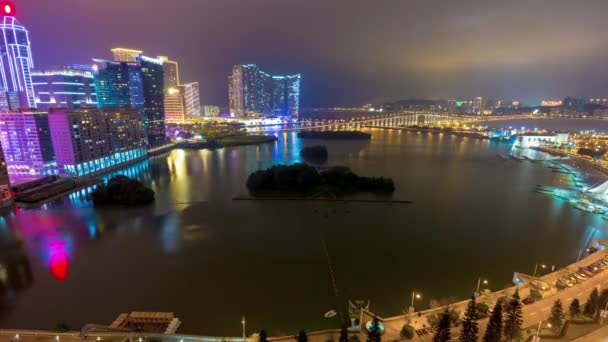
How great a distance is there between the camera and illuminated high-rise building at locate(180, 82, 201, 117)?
49.3 meters

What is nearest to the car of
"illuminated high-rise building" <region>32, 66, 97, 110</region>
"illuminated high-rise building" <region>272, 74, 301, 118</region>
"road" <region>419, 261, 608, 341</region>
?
"road" <region>419, 261, 608, 341</region>

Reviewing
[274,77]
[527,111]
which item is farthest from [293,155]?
[527,111]

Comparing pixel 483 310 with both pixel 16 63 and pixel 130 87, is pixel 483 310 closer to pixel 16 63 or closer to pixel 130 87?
pixel 130 87

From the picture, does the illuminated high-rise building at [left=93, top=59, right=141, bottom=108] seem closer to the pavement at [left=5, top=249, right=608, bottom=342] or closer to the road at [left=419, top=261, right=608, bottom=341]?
the pavement at [left=5, top=249, right=608, bottom=342]

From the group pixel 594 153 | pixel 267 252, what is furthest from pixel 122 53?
pixel 594 153

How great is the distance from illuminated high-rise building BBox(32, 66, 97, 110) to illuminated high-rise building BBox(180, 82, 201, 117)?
2428cm

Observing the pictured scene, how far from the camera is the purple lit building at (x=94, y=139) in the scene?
1317cm

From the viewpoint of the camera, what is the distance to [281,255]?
670 cm

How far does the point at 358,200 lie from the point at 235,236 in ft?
15.7

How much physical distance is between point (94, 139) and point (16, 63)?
57.6ft

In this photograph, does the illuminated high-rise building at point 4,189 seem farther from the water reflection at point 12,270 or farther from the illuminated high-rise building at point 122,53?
the illuminated high-rise building at point 122,53

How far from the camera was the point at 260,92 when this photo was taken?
56.2 m

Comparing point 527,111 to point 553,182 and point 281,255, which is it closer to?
point 553,182

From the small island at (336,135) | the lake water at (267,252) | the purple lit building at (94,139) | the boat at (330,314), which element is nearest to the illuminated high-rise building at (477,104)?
the small island at (336,135)
